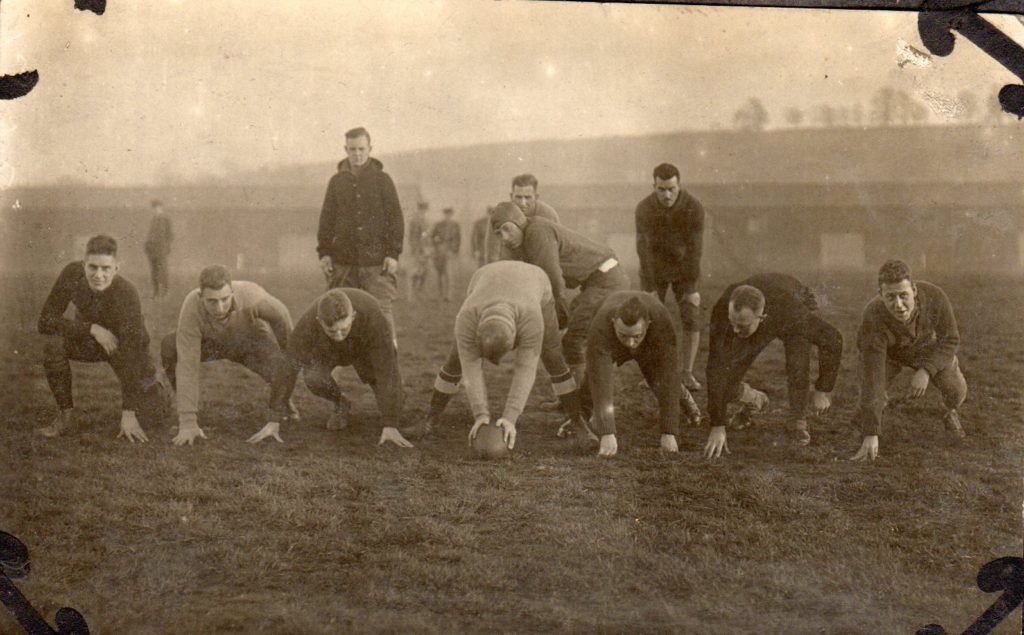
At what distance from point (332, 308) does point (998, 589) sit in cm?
283

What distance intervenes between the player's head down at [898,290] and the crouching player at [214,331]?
8.03ft

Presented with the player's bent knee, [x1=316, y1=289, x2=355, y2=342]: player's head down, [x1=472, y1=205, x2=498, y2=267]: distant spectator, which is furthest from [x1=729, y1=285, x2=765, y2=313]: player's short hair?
[x1=316, y1=289, x2=355, y2=342]: player's head down

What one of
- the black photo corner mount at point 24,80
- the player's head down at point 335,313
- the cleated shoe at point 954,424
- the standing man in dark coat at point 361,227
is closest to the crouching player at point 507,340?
the standing man in dark coat at point 361,227

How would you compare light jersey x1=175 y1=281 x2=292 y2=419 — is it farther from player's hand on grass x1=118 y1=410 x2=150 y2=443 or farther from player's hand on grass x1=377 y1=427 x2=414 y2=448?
player's hand on grass x1=377 y1=427 x2=414 y2=448

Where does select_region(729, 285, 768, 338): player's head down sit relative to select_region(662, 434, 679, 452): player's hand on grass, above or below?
above

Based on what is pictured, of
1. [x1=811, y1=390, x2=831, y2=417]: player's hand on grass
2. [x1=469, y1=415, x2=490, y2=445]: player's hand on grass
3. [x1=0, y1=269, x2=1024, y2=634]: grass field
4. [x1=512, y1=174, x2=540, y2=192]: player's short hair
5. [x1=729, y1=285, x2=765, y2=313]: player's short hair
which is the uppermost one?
[x1=512, y1=174, x2=540, y2=192]: player's short hair

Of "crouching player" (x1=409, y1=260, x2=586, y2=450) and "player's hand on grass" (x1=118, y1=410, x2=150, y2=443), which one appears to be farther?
"crouching player" (x1=409, y1=260, x2=586, y2=450)

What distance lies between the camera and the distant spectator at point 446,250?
3.48 metres

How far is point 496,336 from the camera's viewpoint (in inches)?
137

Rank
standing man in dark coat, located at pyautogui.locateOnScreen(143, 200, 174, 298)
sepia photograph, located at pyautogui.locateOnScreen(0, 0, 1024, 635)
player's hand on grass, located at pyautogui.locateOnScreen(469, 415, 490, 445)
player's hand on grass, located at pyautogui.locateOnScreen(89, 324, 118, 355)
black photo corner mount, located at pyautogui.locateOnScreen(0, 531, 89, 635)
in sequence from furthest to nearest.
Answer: player's hand on grass, located at pyautogui.locateOnScreen(469, 415, 490, 445)
player's hand on grass, located at pyautogui.locateOnScreen(89, 324, 118, 355)
standing man in dark coat, located at pyautogui.locateOnScreen(143, 200, 174, 298)
sepia photograph, located at pyautogui.locateOnScreen(0, 0, 1024, 635)
black photo corner mount, located at pyautogui.locateOnScreen(0, 531, 89, 635)

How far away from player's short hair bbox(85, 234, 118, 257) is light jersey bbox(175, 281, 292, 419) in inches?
12.8

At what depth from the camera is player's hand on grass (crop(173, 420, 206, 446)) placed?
3.34m

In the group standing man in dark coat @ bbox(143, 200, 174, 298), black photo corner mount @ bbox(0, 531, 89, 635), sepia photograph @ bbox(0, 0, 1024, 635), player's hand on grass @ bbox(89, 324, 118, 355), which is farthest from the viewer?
player's hand on grass @ bbox(89, 324, 118, 355)

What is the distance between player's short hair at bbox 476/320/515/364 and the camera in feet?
11.4
